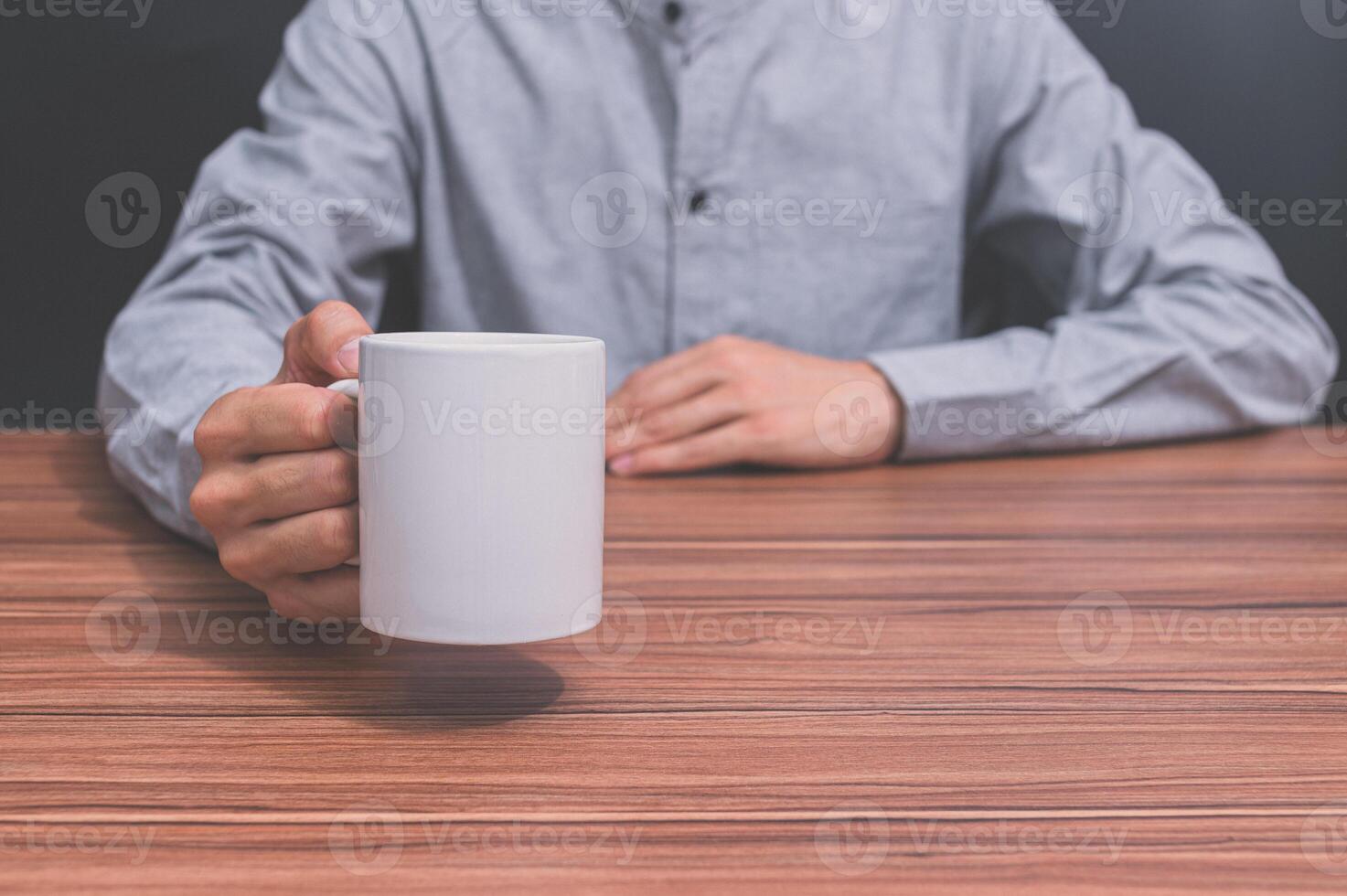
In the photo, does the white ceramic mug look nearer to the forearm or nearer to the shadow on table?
the shadow on table

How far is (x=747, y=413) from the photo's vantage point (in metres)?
0.98

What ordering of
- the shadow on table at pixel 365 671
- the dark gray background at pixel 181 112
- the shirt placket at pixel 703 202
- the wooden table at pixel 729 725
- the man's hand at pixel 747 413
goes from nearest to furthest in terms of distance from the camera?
the wooden table at pixel 729 725
the shadow on table at pixel 365 671
the man's hand at pixel 747 413
the shirt placket at pixel 703 202
the dark gray background at pixel 181 112

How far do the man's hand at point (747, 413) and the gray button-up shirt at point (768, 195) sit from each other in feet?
0.24

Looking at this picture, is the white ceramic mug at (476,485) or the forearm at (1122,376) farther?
the forearm at (1122,376)

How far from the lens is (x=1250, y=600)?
2.04 ft

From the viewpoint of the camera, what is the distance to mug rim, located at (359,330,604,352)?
1.34 feet

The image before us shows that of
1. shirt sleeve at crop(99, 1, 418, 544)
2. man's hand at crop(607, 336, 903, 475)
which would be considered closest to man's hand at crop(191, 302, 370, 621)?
shirt sleeve at crop(99, 1, 418, 544)

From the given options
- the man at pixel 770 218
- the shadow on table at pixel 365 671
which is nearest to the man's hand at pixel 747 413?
the man at pixel 770 218

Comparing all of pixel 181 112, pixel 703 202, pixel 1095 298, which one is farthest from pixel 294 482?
pixel 181 112

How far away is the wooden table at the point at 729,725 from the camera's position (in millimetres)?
353

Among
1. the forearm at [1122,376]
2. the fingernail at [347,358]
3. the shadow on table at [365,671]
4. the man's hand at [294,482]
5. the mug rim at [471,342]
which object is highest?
the mug rim at [471,342]

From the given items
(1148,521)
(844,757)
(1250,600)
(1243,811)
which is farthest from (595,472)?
(1148,521)

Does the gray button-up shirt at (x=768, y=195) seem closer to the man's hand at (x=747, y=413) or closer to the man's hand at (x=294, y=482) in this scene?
the man's hand at (x=747, y=413)

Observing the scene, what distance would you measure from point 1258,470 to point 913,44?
2.01ft
